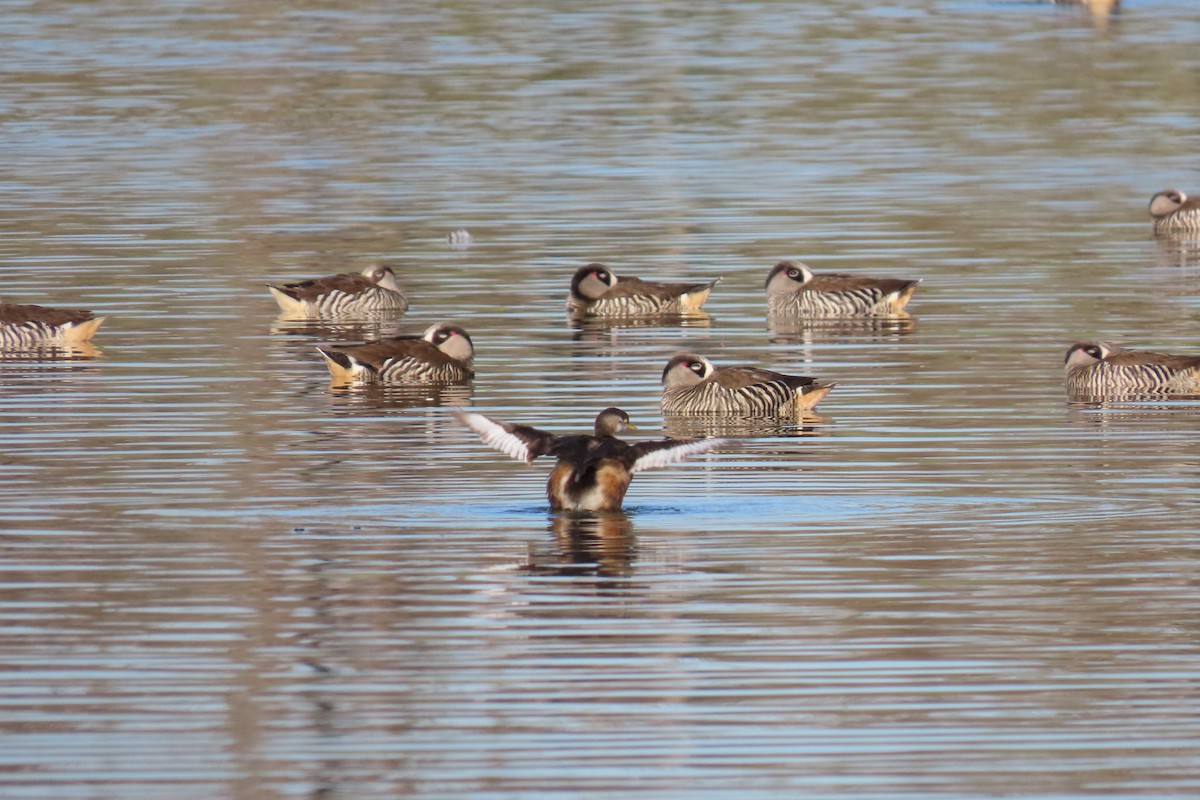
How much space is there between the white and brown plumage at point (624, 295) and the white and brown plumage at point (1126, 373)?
20.3 ft

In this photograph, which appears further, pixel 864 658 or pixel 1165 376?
pixel 1165 376

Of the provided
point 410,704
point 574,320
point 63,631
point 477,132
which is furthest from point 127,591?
point 477,132

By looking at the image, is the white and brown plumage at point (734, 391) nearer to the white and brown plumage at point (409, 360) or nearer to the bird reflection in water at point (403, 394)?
the bird reflection in water at point (403, 394)

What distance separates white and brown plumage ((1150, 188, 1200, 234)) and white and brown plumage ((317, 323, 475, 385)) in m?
11.8

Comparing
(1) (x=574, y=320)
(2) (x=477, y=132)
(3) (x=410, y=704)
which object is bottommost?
(3) (x=410, y=704)

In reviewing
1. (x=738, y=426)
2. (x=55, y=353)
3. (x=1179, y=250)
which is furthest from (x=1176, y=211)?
(x=55, y=353)

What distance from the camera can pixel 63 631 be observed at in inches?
464

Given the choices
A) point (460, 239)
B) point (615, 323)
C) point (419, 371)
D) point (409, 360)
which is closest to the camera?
point (419, 371)

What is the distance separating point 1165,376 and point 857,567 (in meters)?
7.10

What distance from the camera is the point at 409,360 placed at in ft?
69.4

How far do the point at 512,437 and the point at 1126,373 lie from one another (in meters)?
6.02

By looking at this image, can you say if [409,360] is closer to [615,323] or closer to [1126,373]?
[615,323]

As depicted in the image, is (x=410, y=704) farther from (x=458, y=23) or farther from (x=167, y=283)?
(x=458, y=23)

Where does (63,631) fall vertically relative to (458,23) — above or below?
below
